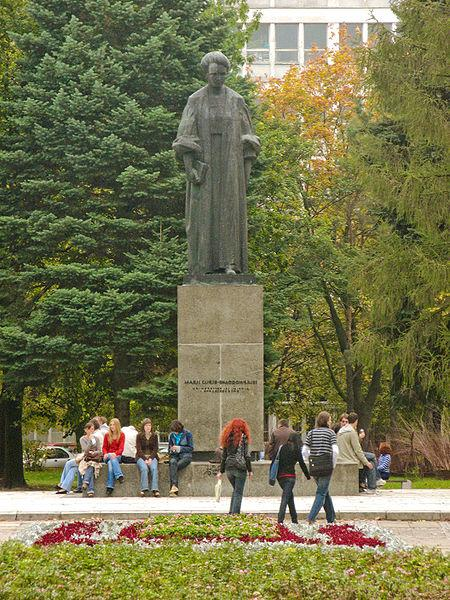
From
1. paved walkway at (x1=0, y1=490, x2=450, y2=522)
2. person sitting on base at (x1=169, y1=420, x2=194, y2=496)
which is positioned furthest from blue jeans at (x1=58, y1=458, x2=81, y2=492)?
person sitting on base at (x1=169, y1=420, x2=194, y2=496)

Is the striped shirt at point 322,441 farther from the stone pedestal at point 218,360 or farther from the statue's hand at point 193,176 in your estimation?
the statue's hand at point 193,176

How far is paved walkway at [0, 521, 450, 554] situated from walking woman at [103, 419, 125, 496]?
10.7 ft

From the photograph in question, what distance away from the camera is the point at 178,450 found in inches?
786

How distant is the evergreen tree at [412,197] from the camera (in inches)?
1176

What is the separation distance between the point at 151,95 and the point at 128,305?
19.1ft

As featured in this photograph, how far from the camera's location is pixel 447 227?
101 feet

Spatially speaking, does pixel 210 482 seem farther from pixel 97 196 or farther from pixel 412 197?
pixel 412 197

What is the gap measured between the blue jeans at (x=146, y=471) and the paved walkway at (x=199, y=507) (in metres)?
0.28

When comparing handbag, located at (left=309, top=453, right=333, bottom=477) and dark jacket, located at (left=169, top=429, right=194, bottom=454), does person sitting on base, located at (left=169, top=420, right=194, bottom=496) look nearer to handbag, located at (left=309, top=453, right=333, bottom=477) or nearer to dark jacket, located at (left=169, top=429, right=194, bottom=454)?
dark jacket, located at (left=169, top=429, right=194, bottom=454)

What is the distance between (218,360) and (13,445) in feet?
44.3

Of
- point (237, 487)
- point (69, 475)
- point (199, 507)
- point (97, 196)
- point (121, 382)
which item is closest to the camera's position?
point (237, 487)

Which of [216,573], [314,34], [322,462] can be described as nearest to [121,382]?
[322,462]

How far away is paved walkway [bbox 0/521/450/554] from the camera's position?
14.7 meters

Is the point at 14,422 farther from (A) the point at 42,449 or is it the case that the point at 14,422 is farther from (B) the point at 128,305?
(A) the point at 42,449
